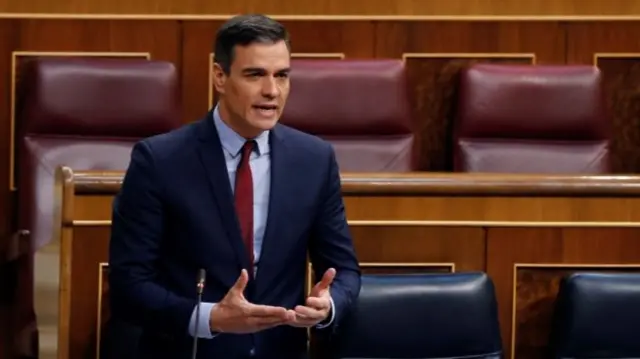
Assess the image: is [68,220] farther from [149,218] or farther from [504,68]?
[504,68]

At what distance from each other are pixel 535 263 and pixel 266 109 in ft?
1.02

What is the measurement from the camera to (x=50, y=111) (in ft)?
3.99

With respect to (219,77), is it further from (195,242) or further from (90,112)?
(90,112)

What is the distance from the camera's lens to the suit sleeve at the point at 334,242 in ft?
2.68

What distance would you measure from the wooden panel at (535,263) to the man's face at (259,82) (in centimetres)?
27

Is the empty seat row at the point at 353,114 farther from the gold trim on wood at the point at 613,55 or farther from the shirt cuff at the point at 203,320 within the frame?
the shirt cuff at the point at 203,320

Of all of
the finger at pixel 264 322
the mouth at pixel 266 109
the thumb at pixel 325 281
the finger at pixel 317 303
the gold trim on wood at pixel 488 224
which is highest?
the mouth at pixel 266 109

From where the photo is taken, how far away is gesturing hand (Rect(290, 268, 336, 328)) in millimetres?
728

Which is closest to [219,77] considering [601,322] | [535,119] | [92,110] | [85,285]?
[85,285]

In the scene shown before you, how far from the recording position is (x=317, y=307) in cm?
74

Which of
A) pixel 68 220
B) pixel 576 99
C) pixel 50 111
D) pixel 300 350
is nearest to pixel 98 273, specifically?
pixel 68 220

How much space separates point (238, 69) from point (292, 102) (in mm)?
491

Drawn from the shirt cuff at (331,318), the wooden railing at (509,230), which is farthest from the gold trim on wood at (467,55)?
the shirt cuff at (331,318)

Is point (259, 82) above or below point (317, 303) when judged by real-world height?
above
